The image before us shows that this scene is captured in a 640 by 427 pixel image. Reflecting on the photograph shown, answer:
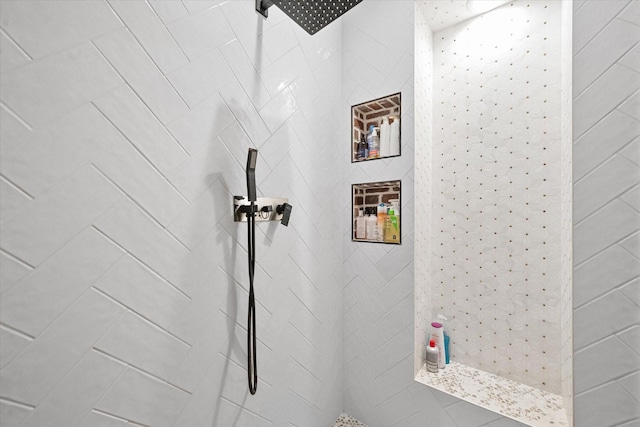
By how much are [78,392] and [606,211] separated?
1.52 metres

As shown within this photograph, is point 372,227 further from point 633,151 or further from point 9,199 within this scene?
point 9,199

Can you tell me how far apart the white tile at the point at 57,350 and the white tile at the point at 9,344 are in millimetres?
10

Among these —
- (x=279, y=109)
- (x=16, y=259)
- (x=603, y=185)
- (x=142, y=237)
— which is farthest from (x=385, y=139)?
(x=16, y=259)

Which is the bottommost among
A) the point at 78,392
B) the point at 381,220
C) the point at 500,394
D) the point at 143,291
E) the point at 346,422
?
the point at 346,422

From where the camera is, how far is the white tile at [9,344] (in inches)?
20.3

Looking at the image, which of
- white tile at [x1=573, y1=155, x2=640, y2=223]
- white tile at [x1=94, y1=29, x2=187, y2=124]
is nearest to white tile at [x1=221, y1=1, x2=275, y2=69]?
white tile at [x1=94, y1=29, x2=187, y2=124]

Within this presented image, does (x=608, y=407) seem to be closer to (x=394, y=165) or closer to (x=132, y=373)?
(x=394, y=165)

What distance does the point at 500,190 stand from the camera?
138 cm

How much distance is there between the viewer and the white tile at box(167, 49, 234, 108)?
798 millimetres

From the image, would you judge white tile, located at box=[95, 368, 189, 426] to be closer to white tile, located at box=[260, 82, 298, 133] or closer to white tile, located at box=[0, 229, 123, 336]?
white tile, located at box=[0, 229, 123, 336]

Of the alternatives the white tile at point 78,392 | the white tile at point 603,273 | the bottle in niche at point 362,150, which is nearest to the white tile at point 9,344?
the white tile at point 78,392

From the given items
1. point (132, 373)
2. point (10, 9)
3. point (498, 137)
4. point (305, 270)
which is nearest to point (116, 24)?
point (10, 9)

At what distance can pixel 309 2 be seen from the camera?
34.1 inches

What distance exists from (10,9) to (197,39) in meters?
0.41
